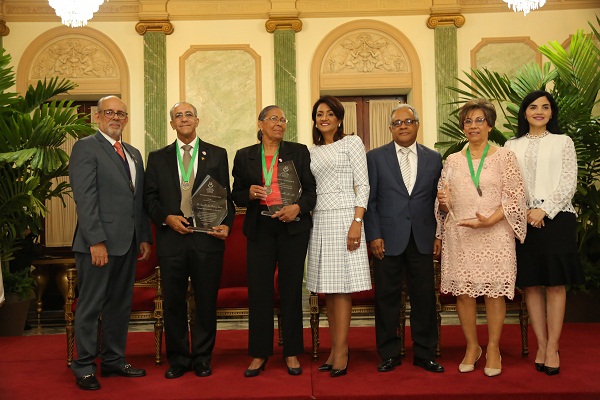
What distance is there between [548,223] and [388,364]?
4.16 feet

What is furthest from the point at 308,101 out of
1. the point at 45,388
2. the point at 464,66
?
the point at 45,388

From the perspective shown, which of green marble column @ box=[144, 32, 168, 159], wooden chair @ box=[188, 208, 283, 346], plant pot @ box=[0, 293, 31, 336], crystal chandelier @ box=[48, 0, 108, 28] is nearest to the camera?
wooden chair @ box=[188, 208, 283, 346]

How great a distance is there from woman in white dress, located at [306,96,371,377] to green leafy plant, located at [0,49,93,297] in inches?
96.7

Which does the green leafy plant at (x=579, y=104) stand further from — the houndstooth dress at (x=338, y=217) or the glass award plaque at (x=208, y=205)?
the glass award plaque at (x=208, y=205)

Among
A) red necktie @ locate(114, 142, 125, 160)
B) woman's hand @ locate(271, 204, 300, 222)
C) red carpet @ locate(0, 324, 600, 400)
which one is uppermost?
red necktie @ locate(114, 142, 125, 160)

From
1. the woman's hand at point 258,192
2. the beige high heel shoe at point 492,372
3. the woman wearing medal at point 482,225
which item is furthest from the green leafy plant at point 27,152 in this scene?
the beige high heel shoe at point 492,372

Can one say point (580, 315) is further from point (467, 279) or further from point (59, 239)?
point (59, 239)

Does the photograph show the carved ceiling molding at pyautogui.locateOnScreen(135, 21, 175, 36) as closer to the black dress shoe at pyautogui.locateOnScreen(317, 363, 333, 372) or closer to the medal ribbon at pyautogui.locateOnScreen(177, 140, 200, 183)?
the medal ribbon at pyautogui.locateOnScreen(177, 140, 200, 183)

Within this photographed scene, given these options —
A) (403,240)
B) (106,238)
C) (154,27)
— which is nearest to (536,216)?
(403,240)

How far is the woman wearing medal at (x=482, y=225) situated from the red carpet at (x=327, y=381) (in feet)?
0.93

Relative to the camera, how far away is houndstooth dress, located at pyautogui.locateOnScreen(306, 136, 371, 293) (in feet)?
12.7

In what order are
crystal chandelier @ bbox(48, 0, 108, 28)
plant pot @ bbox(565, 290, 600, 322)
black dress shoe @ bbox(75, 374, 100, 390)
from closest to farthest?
black dress shoe @ bbox(75, 374, 100, 390) < plant pot @ bbox(565, 290, 600, 322) < crystal chandelier @ bbox(48, 0, 108, 28)

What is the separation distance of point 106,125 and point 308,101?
4625 mm

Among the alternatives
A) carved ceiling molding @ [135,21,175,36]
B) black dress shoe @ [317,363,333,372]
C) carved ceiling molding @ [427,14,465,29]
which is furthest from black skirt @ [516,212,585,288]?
carved ceiling molding @ [135,21,175,36]
